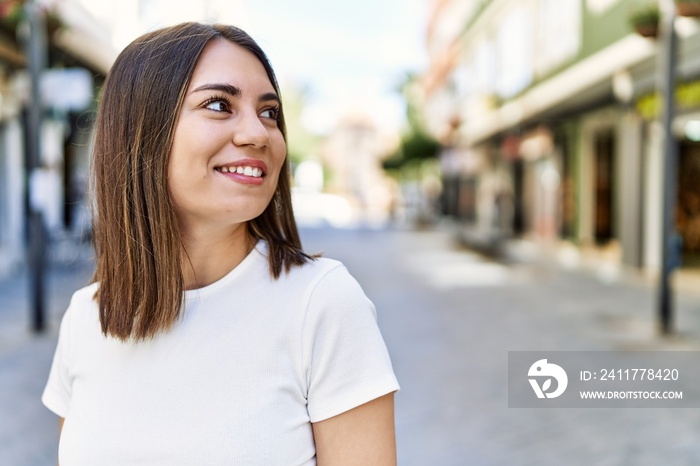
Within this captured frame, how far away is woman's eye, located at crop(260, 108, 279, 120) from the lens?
155 centimetres

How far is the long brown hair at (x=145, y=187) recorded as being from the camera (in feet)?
4.78

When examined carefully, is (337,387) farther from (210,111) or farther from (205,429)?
(210,111)

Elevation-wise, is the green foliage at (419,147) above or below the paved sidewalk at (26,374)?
above

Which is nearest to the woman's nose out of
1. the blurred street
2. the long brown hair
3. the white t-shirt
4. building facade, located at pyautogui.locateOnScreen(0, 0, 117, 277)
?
the long brown hair

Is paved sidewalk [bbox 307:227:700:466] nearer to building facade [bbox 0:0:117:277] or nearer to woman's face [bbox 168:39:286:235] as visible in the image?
woman's face [bbox 168:39:286:235]

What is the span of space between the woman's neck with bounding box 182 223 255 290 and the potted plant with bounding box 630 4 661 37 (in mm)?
10702

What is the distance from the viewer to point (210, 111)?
145 centimetres

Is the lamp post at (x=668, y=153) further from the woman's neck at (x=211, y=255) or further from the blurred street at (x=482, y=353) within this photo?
the woman's neck at (x=211, y=255)

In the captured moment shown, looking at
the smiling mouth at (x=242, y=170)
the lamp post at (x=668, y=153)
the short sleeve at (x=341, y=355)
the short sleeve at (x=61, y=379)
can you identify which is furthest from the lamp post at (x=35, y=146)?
the short sleeve at (x=341, y=355)

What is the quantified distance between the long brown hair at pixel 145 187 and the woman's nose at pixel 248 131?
119mm

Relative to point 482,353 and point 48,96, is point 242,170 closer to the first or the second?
point 482,353

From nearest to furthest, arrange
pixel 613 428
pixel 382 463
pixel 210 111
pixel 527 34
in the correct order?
pixel 382 463 → pixel 210 111 → pixel 613 428 → pixel 527 34

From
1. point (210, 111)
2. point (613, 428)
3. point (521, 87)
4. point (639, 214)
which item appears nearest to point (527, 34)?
point (521, 87)

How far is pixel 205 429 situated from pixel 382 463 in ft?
1.06
